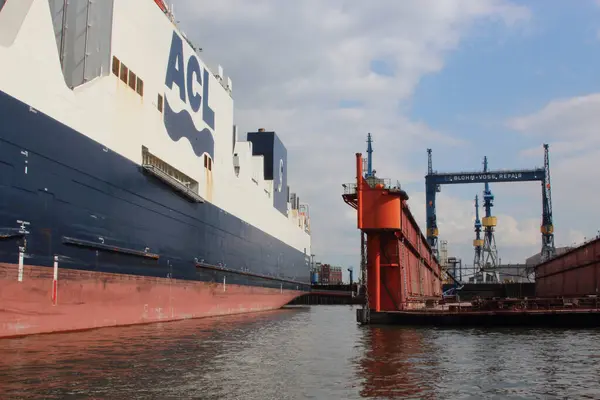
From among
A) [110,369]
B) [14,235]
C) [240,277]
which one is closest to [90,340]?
[14,235]

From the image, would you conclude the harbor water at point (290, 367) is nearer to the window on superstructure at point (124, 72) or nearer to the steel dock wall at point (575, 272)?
the window on superstructure at point (124, 72)

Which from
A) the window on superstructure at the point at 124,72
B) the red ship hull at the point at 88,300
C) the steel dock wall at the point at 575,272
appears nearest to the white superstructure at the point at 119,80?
the window on superstructure at the point at 124,72

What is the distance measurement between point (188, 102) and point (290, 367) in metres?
19.0

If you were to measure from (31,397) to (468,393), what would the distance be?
7020mm

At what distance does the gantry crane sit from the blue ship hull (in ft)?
159

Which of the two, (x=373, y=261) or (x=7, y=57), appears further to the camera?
(x=373, y=261)

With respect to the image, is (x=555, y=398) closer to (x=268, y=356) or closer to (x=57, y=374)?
(x=268, y=356)

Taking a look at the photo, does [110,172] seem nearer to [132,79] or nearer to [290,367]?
[132,79]

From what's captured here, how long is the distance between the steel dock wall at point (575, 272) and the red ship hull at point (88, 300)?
21456 mm

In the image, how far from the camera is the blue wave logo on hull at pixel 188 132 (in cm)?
2611

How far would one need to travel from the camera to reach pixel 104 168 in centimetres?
2006

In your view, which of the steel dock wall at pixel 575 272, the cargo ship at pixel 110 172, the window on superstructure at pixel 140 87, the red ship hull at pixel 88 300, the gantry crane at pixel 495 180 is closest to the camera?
the red ship hull at pixel 88 300

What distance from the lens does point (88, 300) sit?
18844 mm

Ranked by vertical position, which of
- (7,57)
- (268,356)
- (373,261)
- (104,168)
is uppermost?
(7,57)
